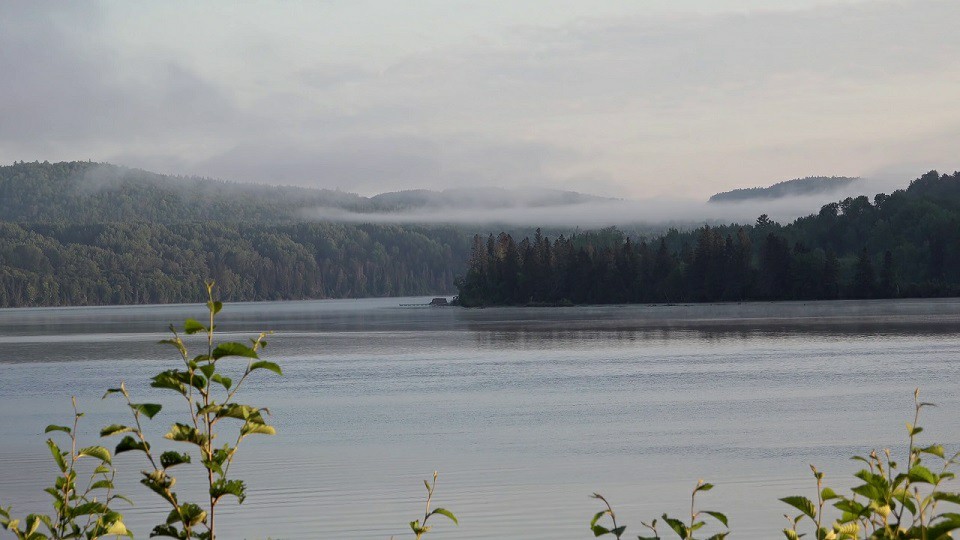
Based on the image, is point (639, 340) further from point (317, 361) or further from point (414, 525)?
point (414, 525)

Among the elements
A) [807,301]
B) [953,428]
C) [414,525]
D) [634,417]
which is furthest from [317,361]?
[807,301]

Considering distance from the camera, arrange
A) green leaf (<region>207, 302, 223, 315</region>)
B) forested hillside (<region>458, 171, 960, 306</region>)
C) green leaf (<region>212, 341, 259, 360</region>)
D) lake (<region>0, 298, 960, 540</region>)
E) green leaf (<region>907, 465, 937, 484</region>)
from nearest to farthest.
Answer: green leaf (<region>212, 341, 259, 360</region>) → green leaf (<region>207, 302, 223, 315</region>) → green leaf (<region>907, 465, 937, 484</region>) → lake (<region>0, 298, 960, 540</region>) → forested hillside (<region>458, 171, 960, 306</region>)

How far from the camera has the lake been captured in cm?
1355

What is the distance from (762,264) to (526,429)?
11599 cm

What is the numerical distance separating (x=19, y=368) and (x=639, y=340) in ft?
86.6

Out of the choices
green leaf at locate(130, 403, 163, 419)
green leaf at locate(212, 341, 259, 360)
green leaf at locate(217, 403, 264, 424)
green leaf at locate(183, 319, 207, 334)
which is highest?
green leaf at locate(183, 319, 207, 334)

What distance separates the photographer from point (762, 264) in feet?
437

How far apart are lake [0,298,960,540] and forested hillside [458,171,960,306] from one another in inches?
3446

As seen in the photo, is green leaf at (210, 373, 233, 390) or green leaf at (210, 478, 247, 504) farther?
green leaf at (210, 478, 247, 504)

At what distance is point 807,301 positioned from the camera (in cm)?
12925

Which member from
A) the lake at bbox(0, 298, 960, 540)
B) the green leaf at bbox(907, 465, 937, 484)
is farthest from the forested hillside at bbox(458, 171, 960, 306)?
the green leaf at bbox(907, 465, 937, 484)

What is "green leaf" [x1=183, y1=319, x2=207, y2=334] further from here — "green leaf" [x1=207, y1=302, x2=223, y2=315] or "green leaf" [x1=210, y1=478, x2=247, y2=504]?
"green leaf" [x1=210, y1=478, x2=247, y2=504]

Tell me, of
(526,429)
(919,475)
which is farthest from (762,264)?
(919,475)

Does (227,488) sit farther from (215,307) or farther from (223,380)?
(215,307)
